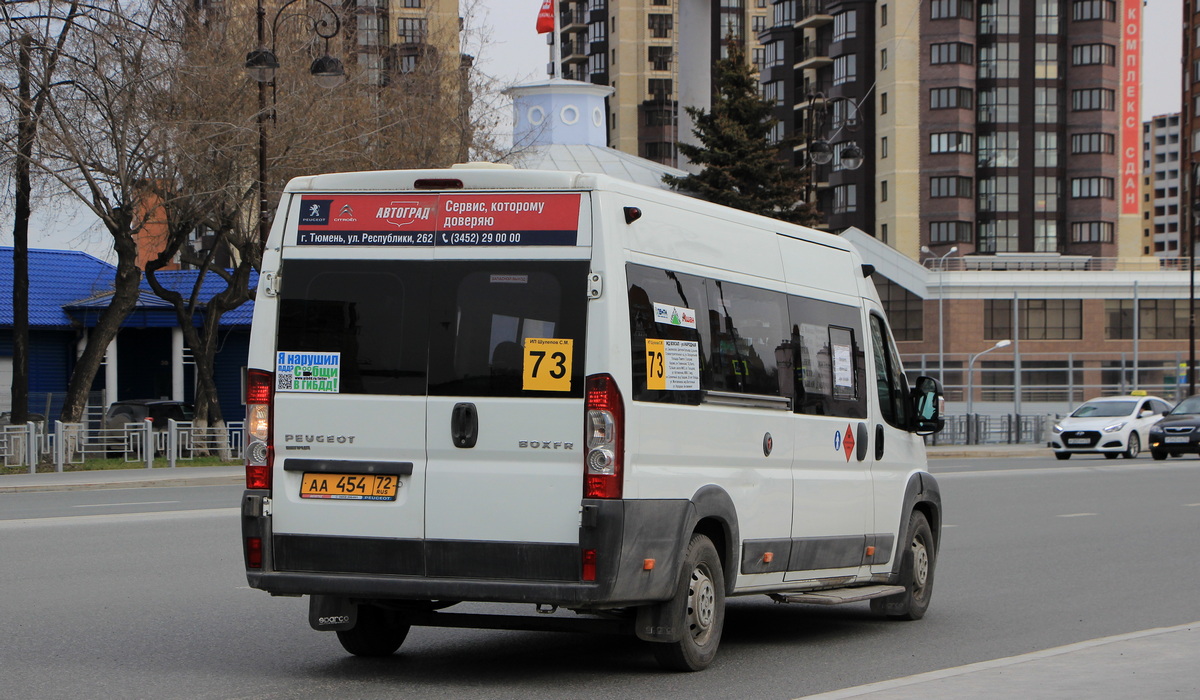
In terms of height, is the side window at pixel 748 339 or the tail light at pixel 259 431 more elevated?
the side window at pixel 748 339

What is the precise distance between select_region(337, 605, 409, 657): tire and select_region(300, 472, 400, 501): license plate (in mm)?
1082

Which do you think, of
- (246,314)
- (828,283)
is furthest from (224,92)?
(828,283)

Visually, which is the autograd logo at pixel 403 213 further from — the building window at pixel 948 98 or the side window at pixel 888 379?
the building window at pixel 948 98

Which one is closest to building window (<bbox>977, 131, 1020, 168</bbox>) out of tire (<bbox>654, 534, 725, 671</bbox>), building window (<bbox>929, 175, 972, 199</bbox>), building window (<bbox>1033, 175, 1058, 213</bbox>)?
building window (<bbox>1033, 175, 1058, 213</bbox>)

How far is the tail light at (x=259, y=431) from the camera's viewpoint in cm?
794

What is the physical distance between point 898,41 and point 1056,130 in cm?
1222

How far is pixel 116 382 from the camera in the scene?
43.0 meters

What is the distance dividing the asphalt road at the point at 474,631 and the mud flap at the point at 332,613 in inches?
9.9

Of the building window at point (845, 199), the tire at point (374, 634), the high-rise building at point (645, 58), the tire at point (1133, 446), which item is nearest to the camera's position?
the tire at point (374, 634)

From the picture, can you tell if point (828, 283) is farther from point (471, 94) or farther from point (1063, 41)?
point (1063, 41)

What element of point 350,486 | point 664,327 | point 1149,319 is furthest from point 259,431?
point 1149,319

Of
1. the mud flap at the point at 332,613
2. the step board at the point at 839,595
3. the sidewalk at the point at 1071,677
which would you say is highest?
the mud flap at the point at 332,613

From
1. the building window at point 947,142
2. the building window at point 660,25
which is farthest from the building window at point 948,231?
the building window at point 660,25

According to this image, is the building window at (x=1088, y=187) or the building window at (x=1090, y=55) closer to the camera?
the building window at (x=1090, y=55)
